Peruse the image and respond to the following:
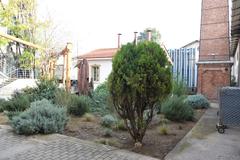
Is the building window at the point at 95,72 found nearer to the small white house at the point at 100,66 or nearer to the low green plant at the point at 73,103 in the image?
the small white house at the point at 100,66

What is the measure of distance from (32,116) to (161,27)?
42.3m

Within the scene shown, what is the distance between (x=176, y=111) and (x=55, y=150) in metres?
4.52

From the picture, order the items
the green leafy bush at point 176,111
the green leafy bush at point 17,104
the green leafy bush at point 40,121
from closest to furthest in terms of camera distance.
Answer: the green leafy bush at point 40,121 → the green leafy bush at point 176,111 → the green leafy bush at point 17,104

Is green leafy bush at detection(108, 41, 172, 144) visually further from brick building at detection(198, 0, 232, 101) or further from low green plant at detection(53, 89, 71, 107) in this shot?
brick building at detection(198, 0, 232, 101)

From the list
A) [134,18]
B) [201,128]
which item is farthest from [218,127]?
[134,18]

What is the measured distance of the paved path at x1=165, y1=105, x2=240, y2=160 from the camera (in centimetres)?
531

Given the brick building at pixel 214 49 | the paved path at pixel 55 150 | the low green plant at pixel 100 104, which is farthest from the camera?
the brick building at pixel 214 49

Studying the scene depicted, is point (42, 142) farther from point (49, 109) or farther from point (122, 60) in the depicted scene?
point (122, 60)

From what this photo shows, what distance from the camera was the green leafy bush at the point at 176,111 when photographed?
889 centimetres

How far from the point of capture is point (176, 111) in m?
8.93

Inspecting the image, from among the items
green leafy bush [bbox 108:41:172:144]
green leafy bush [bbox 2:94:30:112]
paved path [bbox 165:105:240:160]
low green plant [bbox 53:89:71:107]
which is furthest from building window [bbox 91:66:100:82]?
green leafy bush [bbox 108:41:172:144]

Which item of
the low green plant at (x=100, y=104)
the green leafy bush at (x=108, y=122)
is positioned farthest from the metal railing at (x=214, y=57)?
the green leafy bush at (x=108, y=122)

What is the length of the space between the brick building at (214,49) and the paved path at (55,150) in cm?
1233

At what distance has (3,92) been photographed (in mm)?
16797
